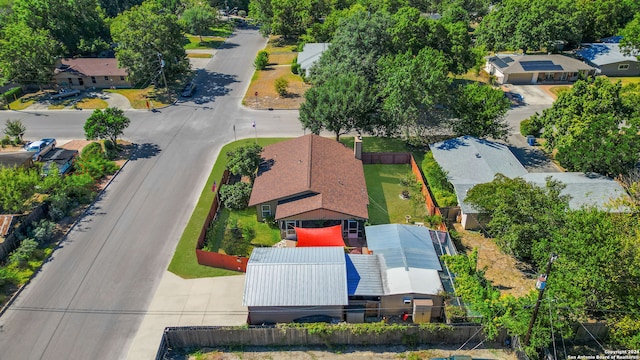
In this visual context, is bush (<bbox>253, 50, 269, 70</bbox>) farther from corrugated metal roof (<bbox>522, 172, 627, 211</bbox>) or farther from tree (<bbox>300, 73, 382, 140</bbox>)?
corrugated metal roof (<bbox>522, 172, 627, 211</bbox>)

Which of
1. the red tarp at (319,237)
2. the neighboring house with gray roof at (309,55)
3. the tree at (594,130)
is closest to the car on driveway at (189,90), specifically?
the neighboring house with gray roof at (309,55)

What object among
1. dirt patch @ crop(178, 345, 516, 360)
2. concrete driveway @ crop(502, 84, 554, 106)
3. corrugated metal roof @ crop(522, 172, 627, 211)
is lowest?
dirt patch @ crop(178, 345, 516, 360)

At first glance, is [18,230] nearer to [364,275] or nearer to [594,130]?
[364,275]

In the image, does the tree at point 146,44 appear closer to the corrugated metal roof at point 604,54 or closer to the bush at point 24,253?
the bush at point 24,253

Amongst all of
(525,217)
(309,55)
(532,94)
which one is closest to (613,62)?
(532,94)

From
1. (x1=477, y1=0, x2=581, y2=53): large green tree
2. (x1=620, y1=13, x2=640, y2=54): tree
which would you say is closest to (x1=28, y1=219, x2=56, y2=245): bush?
(x1=477, y1=0, x2=581, y2=53): large green tree

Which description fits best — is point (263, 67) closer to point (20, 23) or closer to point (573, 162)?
point (20, 23)

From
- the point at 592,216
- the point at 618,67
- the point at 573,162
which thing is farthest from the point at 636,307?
the point at 618,67
